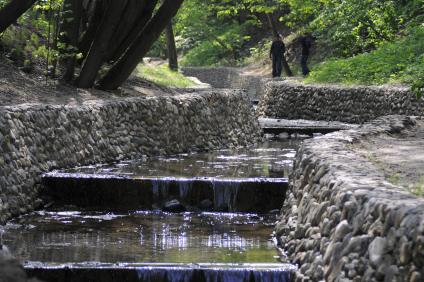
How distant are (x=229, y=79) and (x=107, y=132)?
90.0ft

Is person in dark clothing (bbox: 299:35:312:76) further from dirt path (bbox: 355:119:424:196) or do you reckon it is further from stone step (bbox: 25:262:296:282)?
stone step (bbox: 25:262:296:282)

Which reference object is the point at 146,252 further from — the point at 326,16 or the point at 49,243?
the point at 326,16

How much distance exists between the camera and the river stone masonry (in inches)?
244

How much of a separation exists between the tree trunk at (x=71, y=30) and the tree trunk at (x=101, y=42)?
25cm

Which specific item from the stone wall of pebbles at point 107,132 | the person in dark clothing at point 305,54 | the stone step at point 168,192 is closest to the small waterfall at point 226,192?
the stone step at point 168,192

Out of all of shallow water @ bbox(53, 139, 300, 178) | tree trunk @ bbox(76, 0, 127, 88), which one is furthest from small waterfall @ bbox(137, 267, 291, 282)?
tree trunk @ bbox(76, 0, 127, 88)

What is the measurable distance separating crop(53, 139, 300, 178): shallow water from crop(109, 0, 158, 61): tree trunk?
2.71 metres

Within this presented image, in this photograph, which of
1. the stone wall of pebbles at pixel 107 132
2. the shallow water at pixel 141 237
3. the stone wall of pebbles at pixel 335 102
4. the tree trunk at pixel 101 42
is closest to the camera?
the shallow water at pixel 141 237

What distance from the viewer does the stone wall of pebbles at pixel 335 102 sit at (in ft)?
76.7

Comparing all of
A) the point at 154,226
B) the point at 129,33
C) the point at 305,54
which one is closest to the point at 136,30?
the point at 129,33

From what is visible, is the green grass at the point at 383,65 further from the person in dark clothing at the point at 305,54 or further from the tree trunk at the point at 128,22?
the tree trunk at the point at 128,22

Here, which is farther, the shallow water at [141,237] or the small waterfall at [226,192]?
the small waterfall at [226,192]

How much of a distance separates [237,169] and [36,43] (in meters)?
5.76

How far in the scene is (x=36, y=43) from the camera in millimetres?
19094
